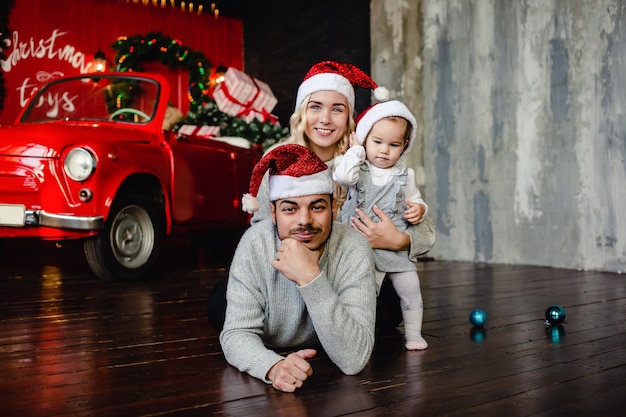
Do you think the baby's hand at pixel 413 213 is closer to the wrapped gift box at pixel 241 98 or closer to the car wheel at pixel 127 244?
the car wheel at pixel 127 244

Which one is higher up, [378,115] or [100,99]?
[100,99]

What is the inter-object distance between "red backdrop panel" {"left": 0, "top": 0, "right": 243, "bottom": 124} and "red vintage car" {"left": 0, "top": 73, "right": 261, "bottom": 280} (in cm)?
344

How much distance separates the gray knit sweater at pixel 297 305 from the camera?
1763 millimetres


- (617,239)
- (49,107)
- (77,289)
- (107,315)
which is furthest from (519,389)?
(49,107)

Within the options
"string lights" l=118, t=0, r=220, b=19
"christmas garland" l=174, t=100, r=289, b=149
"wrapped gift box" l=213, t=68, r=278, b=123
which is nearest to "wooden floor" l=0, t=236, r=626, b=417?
"christmas garland" l=174, t=100, r=289, b=149

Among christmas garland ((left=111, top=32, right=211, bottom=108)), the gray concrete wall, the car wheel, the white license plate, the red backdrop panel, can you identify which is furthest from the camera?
christmas garland ((left=111, top=32, right=211, bottom=108))

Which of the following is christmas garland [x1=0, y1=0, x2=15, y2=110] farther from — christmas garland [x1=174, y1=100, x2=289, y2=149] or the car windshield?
the car windshield

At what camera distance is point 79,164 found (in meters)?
3.89

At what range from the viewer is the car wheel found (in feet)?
13.3

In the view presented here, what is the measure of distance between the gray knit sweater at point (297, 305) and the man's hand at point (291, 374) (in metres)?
0.04

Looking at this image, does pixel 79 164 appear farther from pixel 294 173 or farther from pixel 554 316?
pixel 554 316

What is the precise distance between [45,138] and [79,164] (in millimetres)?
254

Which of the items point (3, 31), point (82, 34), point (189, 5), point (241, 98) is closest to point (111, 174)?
point (241, 98)

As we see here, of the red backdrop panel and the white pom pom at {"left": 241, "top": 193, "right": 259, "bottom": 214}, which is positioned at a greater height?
the red backdrop panel
